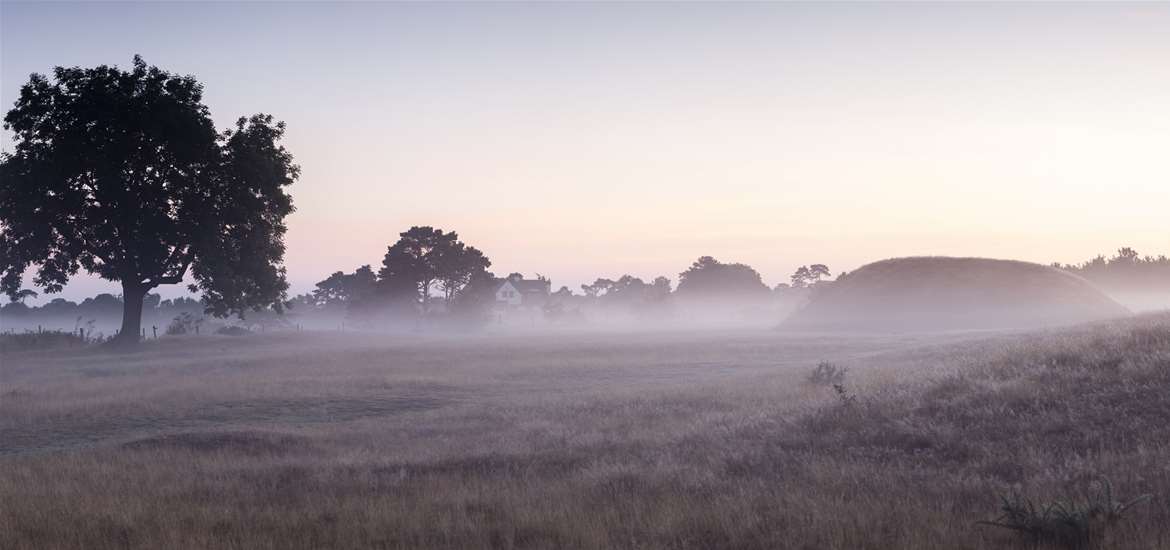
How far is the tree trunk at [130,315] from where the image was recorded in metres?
49.2

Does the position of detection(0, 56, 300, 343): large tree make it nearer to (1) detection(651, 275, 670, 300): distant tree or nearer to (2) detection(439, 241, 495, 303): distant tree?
(2) detection(439, 241, 495, 303): distant tree

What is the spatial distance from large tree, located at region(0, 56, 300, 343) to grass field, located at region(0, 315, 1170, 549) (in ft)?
82.4

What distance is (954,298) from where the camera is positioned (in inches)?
2849

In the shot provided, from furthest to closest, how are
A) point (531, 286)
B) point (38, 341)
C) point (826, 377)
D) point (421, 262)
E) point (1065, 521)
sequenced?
1. point (531, 286)
2. point (421, 262)
3. point (38, 341)
4. point (826, 377)
5. point (1065, 521)

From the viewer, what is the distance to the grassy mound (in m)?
67.8

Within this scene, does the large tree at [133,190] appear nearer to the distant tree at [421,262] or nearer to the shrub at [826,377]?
the shrub at [826,377]

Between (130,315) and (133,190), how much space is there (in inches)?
357

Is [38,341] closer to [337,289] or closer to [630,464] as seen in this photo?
[630,464]

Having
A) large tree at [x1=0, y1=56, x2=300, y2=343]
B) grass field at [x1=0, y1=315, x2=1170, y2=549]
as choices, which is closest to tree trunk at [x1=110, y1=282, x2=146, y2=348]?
large tree at [x1=0, y1=56, x2=300, y2=343]

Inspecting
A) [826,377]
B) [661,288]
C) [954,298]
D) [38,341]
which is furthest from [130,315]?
[661,288]

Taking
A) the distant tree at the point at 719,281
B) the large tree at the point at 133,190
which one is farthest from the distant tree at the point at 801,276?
the large tree at the point at 133,190

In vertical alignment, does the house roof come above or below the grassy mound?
above

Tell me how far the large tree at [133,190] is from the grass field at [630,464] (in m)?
25.1

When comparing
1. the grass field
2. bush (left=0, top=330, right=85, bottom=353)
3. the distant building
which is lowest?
the grass field
